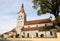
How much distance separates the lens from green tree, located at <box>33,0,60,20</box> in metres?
30.2

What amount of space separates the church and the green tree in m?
14.2

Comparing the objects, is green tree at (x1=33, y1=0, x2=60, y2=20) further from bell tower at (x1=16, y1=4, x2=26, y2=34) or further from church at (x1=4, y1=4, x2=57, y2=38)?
bell tower at (x1=16, y1=4, x2=26, y2=34)

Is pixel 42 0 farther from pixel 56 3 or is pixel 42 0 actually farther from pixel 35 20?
Result: pixel 35 20

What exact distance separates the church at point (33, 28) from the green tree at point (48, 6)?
14.2m

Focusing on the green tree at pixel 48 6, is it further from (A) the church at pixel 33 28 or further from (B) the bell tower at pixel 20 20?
(B) the bell tower at pixel 20 20

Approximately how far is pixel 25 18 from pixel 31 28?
1001cm

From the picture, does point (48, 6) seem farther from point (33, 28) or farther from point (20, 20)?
point (20, 20)

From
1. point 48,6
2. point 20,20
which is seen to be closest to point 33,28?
point 20,20

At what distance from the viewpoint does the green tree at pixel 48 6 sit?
30203 mm

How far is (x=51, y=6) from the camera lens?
101 feet

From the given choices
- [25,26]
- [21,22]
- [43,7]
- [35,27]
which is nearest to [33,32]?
[35,27]

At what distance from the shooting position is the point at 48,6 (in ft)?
101

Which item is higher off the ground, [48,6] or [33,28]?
[48,6]

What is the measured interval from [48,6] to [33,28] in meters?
23.0
